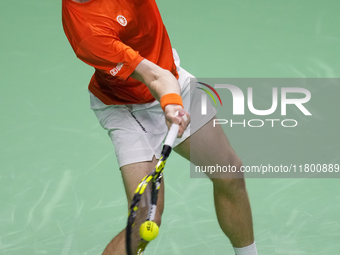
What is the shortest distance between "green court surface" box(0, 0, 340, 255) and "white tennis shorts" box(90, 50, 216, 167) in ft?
2.43

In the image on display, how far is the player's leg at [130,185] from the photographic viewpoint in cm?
221

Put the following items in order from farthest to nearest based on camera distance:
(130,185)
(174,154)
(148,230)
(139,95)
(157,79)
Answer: (174,154)
(139,95)
(130,185)
(157,79)
(148,230)

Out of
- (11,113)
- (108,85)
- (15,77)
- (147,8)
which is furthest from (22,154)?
(147,8)

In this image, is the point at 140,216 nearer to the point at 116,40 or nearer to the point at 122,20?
the point at 116,40

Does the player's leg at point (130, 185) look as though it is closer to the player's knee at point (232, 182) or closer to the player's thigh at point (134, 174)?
the player's thigh at point (134, 174)

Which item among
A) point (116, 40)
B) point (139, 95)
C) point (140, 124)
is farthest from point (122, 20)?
point (140, 124)

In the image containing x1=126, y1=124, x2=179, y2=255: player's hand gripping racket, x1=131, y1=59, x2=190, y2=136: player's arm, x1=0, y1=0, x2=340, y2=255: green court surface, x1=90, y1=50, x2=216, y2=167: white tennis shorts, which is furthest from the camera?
x1=0, y1=0, x2=340, y2=255: green court surface

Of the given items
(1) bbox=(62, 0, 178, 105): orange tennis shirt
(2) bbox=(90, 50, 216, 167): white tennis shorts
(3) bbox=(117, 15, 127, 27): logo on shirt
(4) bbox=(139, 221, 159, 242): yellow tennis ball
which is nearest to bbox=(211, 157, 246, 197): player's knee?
(2) bbox=(90, 50, 216, 167): white tennis shorts

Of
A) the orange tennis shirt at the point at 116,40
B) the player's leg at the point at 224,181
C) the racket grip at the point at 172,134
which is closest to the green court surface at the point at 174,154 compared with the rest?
the player's leg at the point at 224,181

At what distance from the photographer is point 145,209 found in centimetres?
199

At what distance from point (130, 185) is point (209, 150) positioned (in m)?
0.41

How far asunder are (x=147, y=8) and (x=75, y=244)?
1316 mm

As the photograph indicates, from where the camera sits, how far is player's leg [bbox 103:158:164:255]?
221 cm

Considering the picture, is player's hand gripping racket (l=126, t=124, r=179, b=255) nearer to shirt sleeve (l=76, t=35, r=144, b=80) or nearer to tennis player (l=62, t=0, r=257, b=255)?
tennis player (l=62, t=0, r=257, b=255)
